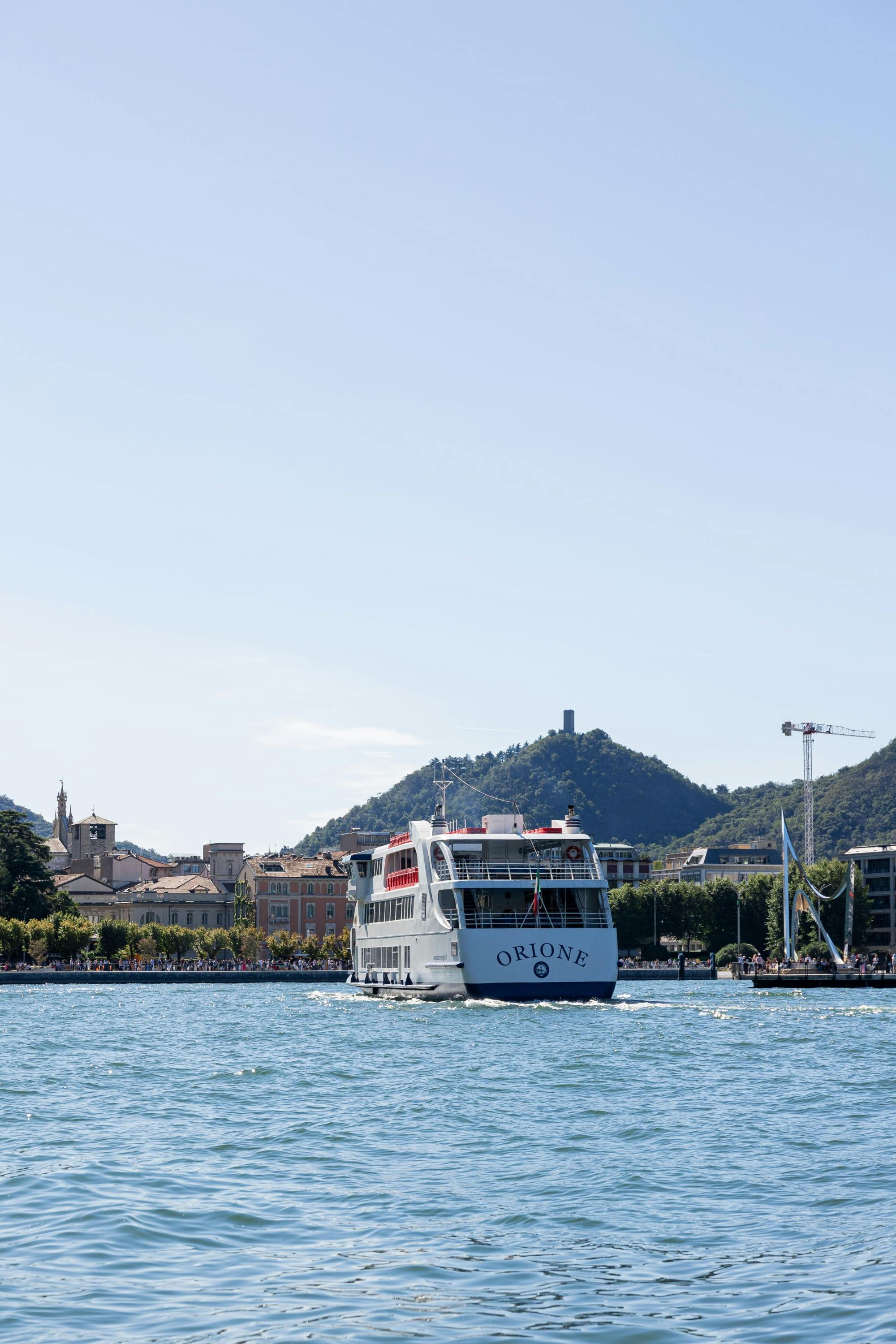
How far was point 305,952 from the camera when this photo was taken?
148125 mm

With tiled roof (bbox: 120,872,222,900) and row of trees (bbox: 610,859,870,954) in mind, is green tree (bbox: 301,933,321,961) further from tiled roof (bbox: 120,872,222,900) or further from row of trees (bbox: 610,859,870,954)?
row of trees (bbox: 610,859,870,954)

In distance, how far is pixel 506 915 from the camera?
62375 millimetres

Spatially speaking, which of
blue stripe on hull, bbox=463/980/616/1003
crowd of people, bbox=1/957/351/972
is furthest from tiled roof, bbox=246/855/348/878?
blue stripe on hull, bbox=463/980/616/1003

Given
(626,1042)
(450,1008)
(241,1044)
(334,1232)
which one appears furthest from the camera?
(450,1008)

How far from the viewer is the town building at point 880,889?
601 ft

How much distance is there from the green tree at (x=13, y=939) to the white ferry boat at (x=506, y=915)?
61.0 m

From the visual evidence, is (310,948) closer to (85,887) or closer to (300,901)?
(300,901)

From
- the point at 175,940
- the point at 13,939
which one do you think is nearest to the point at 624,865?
the point at 175,940

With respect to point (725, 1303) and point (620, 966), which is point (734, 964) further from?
point (725, 1303)

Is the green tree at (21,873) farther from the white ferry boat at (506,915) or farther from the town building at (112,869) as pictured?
the white ferry boat at (506,915)

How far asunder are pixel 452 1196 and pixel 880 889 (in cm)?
17524

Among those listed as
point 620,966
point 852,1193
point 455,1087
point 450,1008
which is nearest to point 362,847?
point 620,966

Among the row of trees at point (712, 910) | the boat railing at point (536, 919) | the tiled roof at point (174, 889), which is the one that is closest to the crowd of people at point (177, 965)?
the tiled roof at point (174, 889)

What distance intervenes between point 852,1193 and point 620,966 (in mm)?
128696
